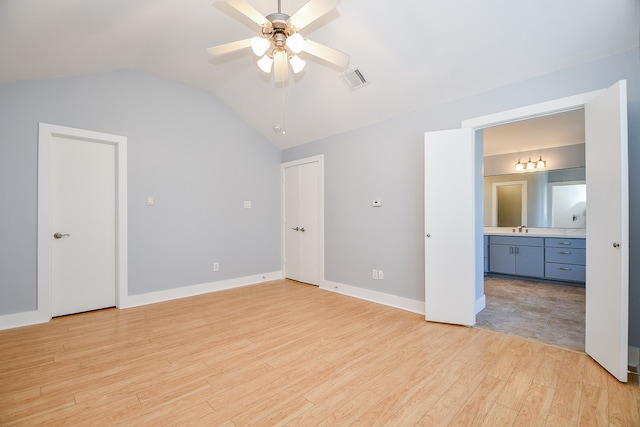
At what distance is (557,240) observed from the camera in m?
4.42

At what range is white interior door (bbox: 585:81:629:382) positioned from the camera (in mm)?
1794

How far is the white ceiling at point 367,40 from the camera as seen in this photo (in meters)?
2.04

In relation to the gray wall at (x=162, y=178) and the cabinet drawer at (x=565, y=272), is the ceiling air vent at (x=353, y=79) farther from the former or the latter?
the cabinet drawer at (x=565, y=272)

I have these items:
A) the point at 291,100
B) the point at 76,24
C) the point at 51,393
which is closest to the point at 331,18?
the point at 291,100

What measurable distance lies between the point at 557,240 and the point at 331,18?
483cm

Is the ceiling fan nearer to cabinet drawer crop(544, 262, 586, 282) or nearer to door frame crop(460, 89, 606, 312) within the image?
door frame crop(460, 89, 606, 312)

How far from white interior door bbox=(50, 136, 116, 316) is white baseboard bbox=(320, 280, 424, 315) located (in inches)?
116

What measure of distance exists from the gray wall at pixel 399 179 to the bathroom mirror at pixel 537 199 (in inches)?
124

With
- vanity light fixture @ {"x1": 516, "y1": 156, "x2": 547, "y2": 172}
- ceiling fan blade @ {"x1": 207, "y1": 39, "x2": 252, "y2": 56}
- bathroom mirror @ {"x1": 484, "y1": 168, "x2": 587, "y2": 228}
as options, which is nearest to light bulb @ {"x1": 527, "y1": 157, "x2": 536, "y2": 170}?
vanity light fixture @ {"x1": 516, "y1": 156, "x2": 547, "y2": 172}

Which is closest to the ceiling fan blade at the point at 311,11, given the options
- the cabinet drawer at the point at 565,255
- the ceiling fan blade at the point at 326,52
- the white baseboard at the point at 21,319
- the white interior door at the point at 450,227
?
the ceiling fan blade at the point at 326,52

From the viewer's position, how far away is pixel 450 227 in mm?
2787

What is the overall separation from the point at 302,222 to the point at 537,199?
14.2 ft

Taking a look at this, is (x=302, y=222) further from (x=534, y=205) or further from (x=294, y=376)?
(x=534, y=205)

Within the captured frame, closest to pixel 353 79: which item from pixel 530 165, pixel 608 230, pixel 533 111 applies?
pixel 533 111
